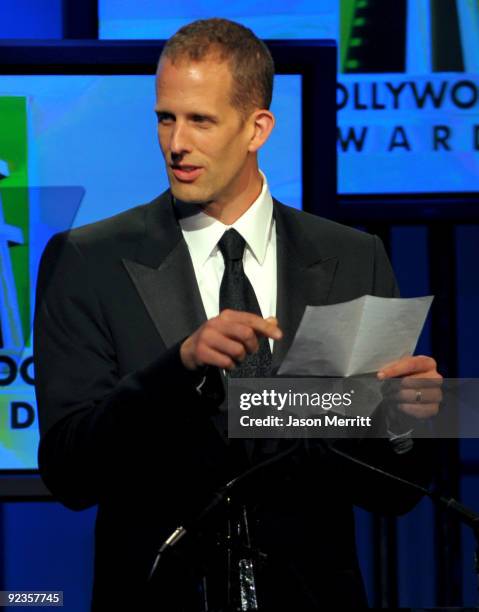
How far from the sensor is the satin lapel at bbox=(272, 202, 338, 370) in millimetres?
1870

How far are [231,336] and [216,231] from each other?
44 centimetres

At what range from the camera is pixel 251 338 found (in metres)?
1.49

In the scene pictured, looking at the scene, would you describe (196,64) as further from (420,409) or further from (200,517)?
(200,517)

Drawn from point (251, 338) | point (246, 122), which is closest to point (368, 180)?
point (246, 122)

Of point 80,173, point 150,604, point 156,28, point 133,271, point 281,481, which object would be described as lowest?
point 150,604

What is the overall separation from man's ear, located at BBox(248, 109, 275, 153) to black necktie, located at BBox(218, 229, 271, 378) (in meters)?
0.15

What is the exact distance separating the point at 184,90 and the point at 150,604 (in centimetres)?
77

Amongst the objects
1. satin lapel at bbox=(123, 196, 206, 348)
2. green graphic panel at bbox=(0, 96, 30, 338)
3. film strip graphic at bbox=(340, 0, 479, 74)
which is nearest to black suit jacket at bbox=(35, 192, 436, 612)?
satin lapel at bbox=(123, 196, 206, 348)

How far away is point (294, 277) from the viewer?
6.26ft

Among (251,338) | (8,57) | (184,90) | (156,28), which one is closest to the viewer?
(251,338)

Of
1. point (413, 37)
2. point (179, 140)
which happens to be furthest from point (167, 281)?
point (413, 37)

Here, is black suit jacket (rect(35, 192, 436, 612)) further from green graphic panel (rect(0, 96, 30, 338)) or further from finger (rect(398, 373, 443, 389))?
green graphic panel (rect(0, 96, 30, 338))

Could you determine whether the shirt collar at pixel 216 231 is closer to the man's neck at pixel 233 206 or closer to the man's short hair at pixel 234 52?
the man's neck at pixel 233 206

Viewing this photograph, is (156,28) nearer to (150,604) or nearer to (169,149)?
(169,149)
